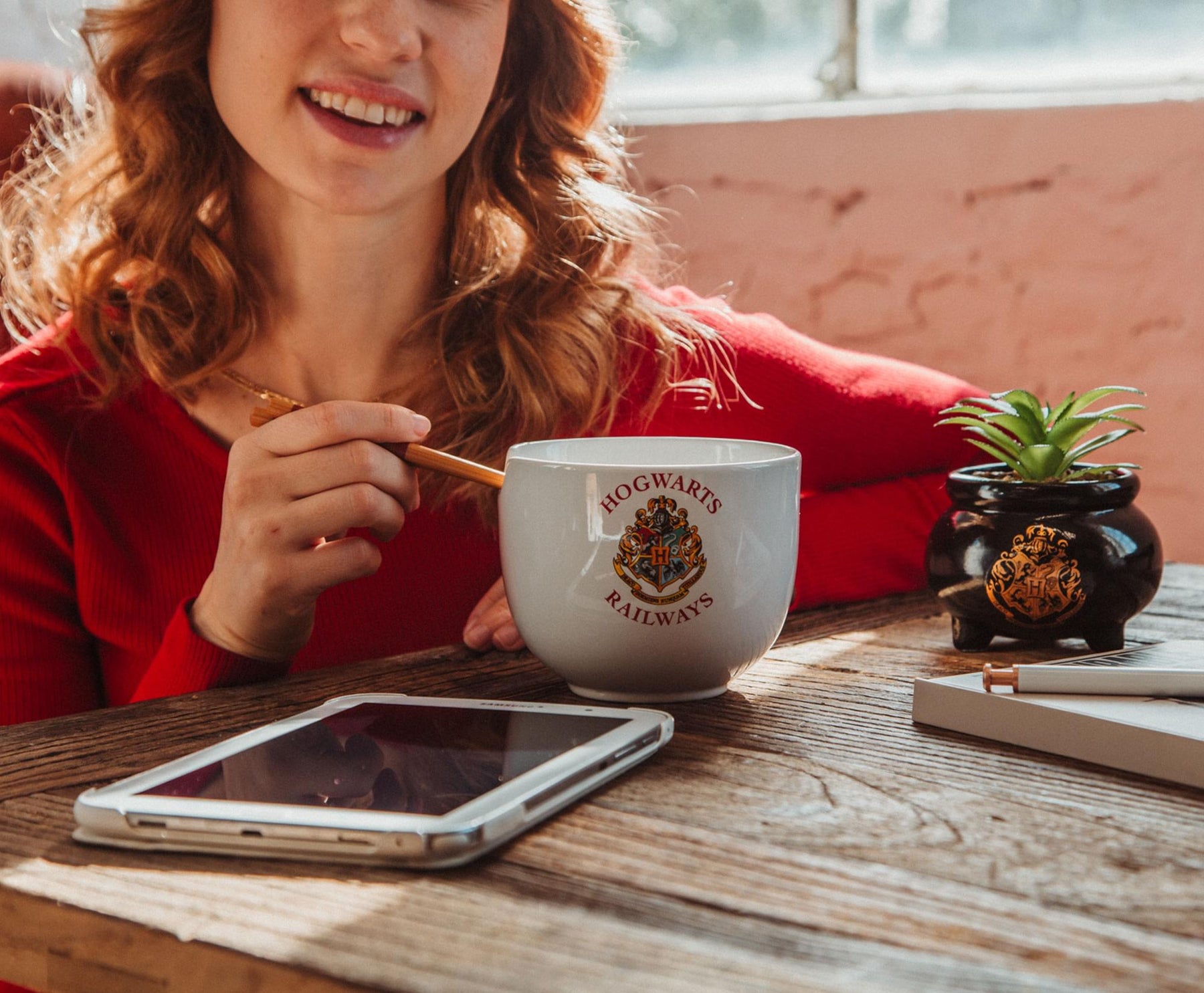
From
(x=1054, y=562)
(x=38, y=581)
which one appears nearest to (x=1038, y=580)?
(x=1054, y=562)

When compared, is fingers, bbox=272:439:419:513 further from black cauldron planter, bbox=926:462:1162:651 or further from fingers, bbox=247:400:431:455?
black cauldron planter, bbox=926:462:1162:651

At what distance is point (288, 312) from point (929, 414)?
58 cm

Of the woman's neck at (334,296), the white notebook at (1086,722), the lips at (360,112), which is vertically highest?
the lips at (360,112)

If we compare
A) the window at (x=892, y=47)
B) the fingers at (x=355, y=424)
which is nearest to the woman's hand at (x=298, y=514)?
the fingers at (x=355, y=424)

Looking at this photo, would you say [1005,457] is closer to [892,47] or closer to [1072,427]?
[1072,427]

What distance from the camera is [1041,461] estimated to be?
0.74 m

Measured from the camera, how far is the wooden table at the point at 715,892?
35 centimetres

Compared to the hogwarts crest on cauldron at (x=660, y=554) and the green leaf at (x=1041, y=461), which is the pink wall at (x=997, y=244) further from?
the hogwarts crest on cauldron at (x=660, y=554)

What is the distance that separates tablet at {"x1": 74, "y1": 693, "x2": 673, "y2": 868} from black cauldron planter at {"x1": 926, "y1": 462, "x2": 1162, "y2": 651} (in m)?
0.26

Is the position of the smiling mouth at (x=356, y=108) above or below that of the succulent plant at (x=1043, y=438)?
above

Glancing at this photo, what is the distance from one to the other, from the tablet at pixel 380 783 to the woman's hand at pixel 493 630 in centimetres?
16

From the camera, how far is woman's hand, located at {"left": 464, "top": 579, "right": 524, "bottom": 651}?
743 millimetres

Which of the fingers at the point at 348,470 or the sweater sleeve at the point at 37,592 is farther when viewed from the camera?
the sweater sleeve at the point at 37,592

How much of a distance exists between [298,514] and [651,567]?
0.79 ft
